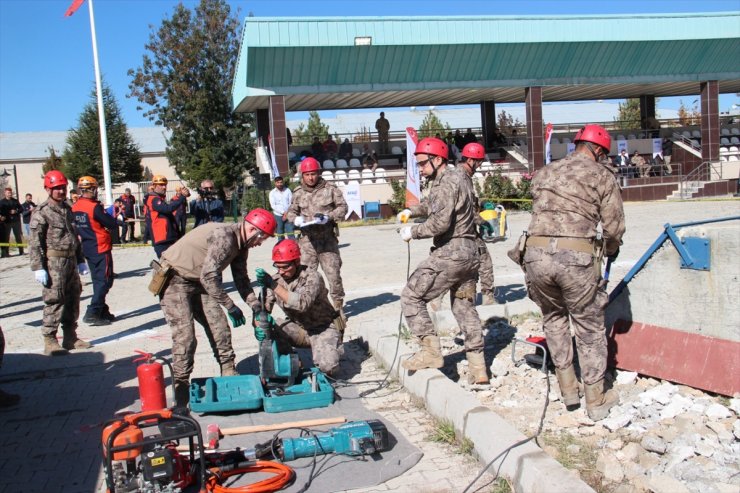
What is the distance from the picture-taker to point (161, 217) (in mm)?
8828

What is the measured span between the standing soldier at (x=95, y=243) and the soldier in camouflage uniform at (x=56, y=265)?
1.06 meters

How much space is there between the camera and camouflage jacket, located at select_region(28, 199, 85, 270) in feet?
24.9

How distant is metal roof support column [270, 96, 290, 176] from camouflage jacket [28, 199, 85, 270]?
17.7 meters

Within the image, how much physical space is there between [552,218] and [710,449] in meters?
1.70

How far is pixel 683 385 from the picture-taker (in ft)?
16.0

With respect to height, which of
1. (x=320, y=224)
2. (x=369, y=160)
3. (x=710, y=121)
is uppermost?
(x=710, y=121)

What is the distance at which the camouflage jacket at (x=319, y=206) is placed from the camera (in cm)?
793

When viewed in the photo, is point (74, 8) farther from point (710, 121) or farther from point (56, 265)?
point (710, 121)

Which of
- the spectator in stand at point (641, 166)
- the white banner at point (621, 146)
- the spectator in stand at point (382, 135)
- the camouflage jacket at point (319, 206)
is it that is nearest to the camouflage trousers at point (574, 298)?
the camouflage jacket at point (319, 206)

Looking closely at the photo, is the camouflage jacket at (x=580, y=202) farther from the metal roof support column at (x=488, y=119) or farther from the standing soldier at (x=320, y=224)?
the metal roof support column at (x=488, y=119)

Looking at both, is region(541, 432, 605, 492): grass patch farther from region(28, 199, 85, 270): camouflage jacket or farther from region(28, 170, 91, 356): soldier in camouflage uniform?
region(28, 199, 85, 270): camouflage jacket

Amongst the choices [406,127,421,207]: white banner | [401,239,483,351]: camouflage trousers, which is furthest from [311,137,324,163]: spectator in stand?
[401,239,483,351]: camouflage trousers

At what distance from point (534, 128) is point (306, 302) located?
2405cm

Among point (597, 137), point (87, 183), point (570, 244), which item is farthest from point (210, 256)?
point (87, 183)
